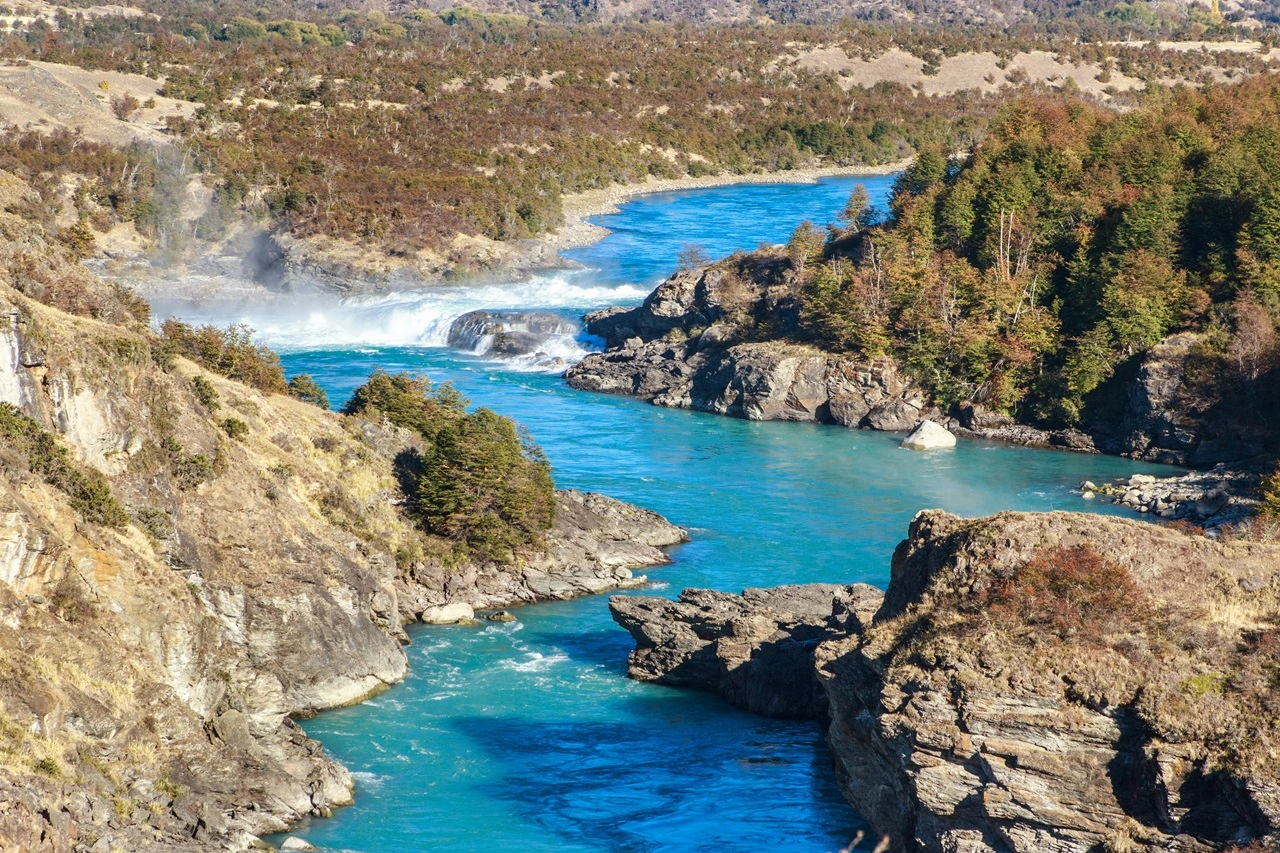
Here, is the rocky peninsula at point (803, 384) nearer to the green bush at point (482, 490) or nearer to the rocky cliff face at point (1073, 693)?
the green bush at point (482, 490)

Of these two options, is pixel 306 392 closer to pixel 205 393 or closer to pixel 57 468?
pixel 205 393

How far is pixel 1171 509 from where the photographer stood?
5872 centimetres

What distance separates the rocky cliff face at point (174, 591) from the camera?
29.2m

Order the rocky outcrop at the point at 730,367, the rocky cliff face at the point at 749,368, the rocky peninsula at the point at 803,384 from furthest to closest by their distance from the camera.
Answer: the rocky outcrop at the point at 730,367
the rocky cliff face at the point at 749,368
the rocky peninsula at the point at 803,384

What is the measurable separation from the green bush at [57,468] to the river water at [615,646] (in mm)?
7648

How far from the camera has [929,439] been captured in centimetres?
7038

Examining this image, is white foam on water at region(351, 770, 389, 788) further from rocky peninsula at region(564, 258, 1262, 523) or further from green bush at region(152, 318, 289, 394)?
rocky peninsula at region(564, 258, 1262, 523)

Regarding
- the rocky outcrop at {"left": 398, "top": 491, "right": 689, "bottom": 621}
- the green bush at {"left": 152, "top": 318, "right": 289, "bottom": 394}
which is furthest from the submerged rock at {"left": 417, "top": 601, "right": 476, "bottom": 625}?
the green bush at {"left": 152, "top": 318, "right": 289, "bottom": 394}

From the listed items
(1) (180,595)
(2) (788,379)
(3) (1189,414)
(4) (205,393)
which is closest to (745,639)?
(1) (180,595)

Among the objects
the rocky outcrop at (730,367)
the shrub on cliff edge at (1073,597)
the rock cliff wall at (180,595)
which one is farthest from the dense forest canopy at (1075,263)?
the shrub on cliff edge at (1073,597)

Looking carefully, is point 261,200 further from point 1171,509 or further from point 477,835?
point 477,835

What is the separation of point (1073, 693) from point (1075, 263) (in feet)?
179

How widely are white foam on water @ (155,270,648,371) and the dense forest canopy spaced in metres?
16.8

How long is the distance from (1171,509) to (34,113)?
317 feet
